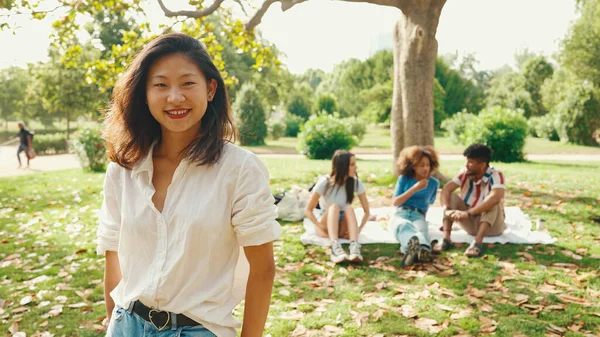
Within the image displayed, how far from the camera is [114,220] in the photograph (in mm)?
1787

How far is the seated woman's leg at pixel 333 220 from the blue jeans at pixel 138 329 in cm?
437

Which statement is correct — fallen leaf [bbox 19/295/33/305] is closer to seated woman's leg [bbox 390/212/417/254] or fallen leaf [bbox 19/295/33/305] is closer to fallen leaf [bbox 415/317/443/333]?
fallen leaf [bbox 415/317/443/333]

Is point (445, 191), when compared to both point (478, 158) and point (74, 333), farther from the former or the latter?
point (74, 333)

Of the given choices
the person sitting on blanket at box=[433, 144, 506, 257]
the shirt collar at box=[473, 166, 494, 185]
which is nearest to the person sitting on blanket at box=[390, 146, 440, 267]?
the person sitting on blanket at box=[433, 144, 506, 257]

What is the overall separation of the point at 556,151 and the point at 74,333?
22.7 metres

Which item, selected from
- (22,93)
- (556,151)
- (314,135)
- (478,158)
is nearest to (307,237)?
(478,158)

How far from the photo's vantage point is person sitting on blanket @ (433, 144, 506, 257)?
5.75 metres

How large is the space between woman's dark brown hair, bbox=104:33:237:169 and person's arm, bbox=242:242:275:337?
351mm

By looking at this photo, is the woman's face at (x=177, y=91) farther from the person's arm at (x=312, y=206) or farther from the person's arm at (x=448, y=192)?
the person's arm at (x=448, y=192)

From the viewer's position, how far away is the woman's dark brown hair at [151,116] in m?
1.63

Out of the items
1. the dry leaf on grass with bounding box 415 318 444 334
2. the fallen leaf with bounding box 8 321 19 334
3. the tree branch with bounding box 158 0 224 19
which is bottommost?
the fallen leaf with bounding box 8 321 19 334

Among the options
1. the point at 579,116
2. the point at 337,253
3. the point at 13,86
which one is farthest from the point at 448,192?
the point at 13,86

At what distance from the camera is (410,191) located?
5.97m

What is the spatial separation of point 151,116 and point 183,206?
1.52 feet
